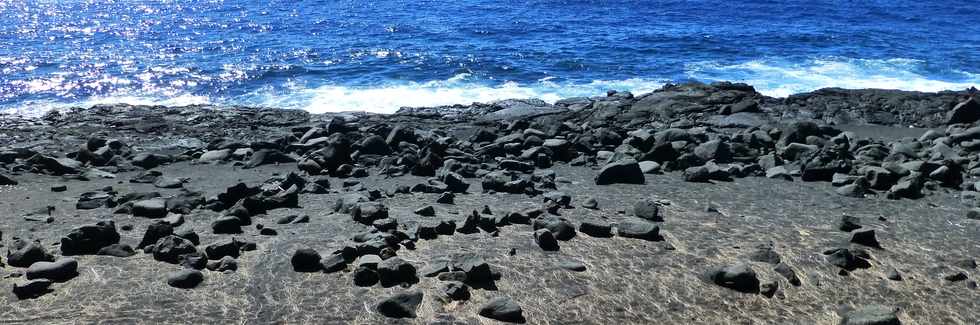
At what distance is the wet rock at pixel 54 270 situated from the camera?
716 cm

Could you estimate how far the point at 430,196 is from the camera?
10.9m

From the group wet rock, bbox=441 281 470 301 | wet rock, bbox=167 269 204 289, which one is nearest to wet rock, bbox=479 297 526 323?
wet rock, bbox=441 281 470 301

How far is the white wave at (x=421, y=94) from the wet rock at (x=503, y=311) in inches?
672

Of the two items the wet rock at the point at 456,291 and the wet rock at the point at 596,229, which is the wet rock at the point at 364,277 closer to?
the wet rock at the point at 456,291

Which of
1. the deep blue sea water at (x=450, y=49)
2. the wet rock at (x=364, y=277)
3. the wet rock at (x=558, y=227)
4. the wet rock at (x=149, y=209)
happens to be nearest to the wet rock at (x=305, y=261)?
the wet rock at (x=364, y=277)

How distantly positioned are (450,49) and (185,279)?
27668 mm

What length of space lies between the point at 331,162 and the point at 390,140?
6.61ft

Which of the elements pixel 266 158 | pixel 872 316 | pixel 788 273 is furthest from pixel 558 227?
pixel 266 158

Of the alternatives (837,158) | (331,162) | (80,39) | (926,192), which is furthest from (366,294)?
(80,39)

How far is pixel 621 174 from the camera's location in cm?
1197

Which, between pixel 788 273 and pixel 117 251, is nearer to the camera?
pixel 788 273

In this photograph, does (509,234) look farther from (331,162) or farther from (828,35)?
(828,35)

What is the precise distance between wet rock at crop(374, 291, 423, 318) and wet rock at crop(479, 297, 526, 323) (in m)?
0.53

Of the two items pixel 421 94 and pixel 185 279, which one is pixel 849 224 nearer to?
pixel 185 279
